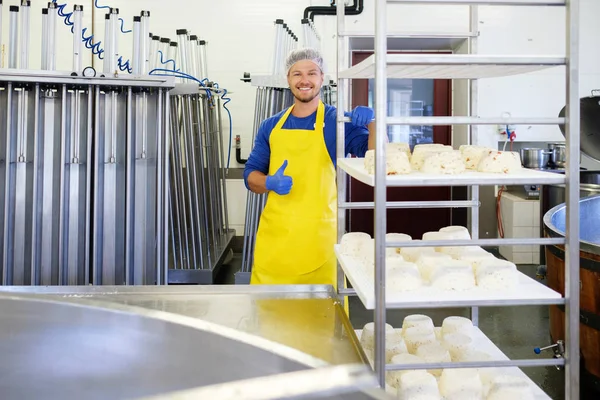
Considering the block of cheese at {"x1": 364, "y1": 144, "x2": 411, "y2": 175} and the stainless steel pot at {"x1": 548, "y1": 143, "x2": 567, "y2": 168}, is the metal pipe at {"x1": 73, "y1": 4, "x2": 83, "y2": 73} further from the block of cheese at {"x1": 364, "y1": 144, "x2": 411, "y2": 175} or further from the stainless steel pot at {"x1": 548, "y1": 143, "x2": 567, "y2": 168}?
the stainless steel pot at {"x1": 548, "y1": 143, "x2": 567, "y2": 168}

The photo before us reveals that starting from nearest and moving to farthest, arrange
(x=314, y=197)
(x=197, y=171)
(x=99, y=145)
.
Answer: (x=314, y=197), (x=99, y=145), (x=197, y=171)

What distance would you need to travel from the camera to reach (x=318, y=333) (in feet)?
4.10

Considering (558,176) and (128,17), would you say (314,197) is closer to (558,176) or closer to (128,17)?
(558,176)

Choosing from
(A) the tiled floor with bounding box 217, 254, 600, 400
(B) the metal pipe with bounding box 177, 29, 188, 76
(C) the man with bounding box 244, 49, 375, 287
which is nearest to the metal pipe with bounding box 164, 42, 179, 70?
(B) the metal pipe with bounding box 177, 29, 188, 76

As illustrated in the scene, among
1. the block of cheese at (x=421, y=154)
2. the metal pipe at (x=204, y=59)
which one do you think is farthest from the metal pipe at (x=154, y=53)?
the block of cheese at (x=421, y=154)

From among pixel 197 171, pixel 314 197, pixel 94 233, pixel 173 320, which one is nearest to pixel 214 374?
pixel 173 320

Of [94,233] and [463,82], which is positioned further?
[463,82]

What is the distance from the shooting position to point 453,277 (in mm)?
1236

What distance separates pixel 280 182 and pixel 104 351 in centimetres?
124

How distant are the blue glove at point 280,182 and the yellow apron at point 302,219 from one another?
4.5 inches

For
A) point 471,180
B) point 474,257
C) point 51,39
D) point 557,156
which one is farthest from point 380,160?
point 557,156

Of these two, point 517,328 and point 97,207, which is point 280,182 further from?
point 517,328

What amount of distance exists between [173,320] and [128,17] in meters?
5.05

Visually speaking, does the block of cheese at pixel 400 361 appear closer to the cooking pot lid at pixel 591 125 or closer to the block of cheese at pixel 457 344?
the block of cheese at pixel 457 344
